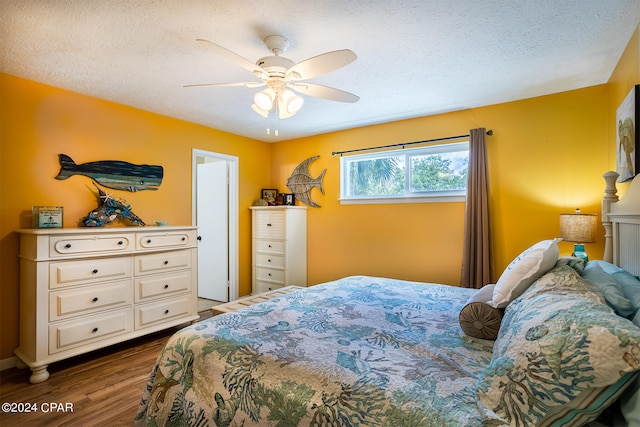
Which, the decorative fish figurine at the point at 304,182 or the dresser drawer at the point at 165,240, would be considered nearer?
the dresser drawer at the point at 165,240

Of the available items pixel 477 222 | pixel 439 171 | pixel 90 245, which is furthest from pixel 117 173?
pixel 477 222

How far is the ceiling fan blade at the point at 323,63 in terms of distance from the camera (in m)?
1.65

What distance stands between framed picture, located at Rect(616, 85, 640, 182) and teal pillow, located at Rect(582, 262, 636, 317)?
2.87 ft

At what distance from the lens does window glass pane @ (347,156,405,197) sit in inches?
153

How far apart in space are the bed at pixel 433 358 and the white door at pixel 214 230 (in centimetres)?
279

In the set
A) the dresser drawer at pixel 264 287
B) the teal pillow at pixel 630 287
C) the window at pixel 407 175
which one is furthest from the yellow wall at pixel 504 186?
the teal pillow at pixel 630 287

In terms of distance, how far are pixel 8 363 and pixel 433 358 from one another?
328cm

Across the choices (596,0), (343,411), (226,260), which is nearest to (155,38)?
(343,411)

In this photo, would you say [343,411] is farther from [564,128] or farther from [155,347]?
[564,128]

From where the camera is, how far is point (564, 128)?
2.86 metres

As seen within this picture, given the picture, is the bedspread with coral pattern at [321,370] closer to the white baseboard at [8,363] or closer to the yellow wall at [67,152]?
the white baseboard at [8,363]

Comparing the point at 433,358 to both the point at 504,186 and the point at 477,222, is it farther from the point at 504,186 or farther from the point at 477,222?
the point at 504,186

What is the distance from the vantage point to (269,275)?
4457 mm

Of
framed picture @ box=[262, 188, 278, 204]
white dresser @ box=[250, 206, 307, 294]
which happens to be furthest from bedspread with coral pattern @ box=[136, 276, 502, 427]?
framed picture @ box=[262, 188, 278, 204]
